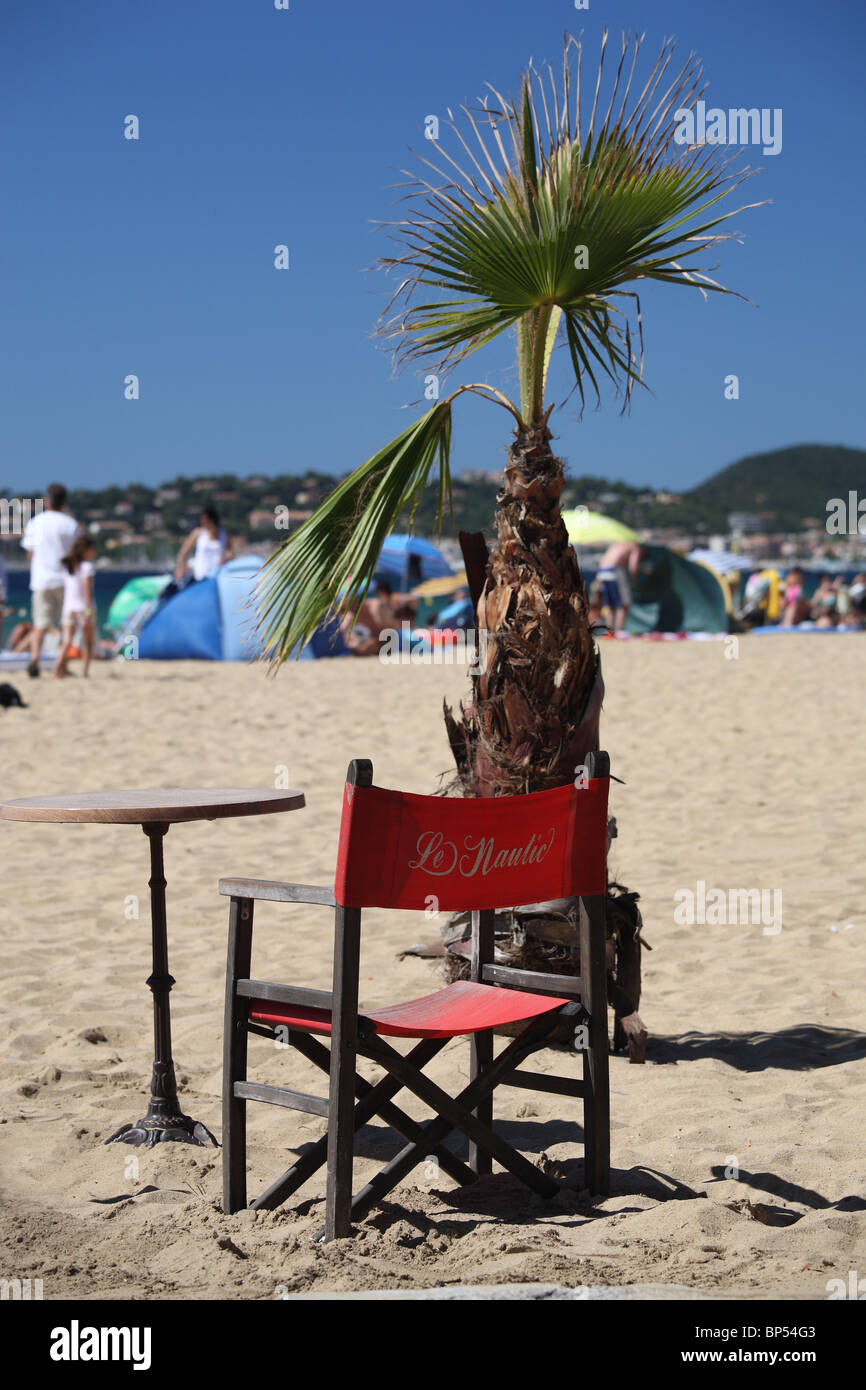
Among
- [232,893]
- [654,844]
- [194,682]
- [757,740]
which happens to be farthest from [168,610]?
[232,893]

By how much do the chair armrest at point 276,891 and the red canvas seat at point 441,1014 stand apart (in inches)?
8.8

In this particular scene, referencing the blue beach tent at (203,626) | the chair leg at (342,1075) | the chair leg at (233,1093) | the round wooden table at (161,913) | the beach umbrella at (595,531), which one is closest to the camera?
the chair leg at (342,1075)

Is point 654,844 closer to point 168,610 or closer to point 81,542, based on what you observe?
point 81,542

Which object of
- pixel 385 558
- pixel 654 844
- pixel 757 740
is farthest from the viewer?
pixel 385 558

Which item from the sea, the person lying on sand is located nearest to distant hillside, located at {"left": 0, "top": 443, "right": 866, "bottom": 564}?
the sea

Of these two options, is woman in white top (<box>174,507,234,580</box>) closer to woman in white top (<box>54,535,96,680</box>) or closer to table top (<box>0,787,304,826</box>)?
woman in white top (<box>54,535,96,680</box>)

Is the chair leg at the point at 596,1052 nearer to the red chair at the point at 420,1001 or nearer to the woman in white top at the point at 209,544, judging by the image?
the red chair at the point at 420,1001

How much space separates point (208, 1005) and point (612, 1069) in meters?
1.35

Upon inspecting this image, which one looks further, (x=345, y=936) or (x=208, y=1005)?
(x=208, y=1005)

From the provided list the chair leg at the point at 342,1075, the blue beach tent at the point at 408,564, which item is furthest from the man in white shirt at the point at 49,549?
the chair leg at the point at 342,1075

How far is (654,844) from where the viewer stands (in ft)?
21.4

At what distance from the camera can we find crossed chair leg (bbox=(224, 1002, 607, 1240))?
97.0 inches

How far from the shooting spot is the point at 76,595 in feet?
43.2

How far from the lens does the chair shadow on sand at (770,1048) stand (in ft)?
12.2
